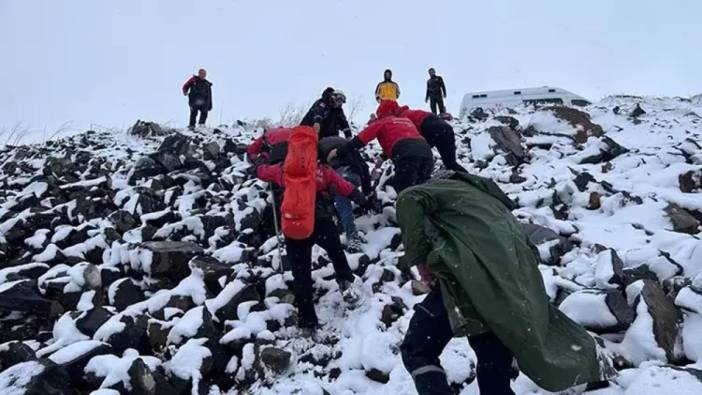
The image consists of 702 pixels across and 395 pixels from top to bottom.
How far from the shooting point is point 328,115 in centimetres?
746

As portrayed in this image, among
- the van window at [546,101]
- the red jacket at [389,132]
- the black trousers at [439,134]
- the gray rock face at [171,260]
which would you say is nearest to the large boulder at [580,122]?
the van window at [546,101]

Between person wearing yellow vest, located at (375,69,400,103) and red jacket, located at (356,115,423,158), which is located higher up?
person wearing yellow vest, located at (375,69,400,103)

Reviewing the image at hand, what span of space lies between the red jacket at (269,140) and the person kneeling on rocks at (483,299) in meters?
2.92

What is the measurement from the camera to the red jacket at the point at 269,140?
228 inches

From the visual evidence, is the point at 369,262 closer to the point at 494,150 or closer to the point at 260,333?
the point at 260,333

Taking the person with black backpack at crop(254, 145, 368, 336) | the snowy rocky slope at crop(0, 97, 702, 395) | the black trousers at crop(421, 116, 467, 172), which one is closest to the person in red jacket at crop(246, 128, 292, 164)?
the person with black backpack at crop(254, 145, 368, 336)

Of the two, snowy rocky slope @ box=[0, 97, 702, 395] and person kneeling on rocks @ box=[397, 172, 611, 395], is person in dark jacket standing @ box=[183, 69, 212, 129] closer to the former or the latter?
snowy rocky slope @ box=[0, 97, 702, 395]

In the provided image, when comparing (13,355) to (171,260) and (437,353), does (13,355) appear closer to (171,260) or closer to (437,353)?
(171,260)

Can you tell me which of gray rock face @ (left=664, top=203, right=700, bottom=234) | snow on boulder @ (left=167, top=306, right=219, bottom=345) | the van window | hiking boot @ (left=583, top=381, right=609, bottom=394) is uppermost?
the van window

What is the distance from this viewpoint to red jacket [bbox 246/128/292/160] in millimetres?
5801

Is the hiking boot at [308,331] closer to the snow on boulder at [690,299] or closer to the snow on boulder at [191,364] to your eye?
the snow on boulder at [191,364]

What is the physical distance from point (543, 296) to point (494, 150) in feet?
22.9

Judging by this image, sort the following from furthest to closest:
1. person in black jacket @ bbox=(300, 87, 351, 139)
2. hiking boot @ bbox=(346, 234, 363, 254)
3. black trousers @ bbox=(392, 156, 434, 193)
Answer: person in black jacket @ bbox=(300, 87, 351, 139) → hiking boot @ bbox=(346, 234, 363, 254) → black trousers @ bbox=(392, 156, 434, 193)

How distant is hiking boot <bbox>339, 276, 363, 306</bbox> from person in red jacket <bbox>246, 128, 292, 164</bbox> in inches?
60.2
